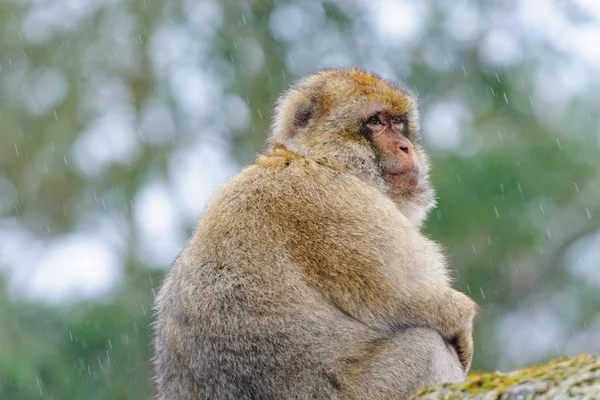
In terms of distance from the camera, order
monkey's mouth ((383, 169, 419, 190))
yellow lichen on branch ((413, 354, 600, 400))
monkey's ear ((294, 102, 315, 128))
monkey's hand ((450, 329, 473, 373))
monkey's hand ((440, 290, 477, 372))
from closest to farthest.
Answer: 1. yellow lichen on branch ((413, 354, 600, 400))
2. monkey's hand ((440, 290, 477, 372))
3. monkey's hand ((450, 329, 473, 373))
4. monkey's mouth ((383, 169, 419, 190))
5. monkey's ear ((294, 102, 315, 128))

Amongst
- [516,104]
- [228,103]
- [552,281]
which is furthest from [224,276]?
[228,103]

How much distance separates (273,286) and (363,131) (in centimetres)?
125

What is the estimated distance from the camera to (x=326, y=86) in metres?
5.54

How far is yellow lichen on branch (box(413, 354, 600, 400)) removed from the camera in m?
3.55

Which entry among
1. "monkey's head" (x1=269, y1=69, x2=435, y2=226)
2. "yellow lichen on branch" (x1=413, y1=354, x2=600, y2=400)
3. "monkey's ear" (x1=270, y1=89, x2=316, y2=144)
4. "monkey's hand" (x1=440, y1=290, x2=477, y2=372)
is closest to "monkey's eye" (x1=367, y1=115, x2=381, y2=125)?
"monkey's head" (x1=269, y1=69, x2=435, y2=226)

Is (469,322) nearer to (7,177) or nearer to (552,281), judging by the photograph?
(552,281)

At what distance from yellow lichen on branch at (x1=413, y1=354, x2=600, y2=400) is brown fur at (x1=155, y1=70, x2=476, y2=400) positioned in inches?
16.3

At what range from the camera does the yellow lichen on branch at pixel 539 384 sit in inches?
140

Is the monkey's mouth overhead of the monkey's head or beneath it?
beneath

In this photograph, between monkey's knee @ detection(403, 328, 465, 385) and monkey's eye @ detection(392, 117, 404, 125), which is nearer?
monkey's knee @ detection(403, 328, 465, 385)

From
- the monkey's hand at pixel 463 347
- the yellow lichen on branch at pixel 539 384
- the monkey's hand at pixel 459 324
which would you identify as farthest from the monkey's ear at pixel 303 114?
the yellow lichen on branch at pixel 539 384

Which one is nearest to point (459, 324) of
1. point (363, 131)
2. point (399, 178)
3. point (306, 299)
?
point (306, 299)

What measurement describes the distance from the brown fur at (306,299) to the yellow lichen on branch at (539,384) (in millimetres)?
413

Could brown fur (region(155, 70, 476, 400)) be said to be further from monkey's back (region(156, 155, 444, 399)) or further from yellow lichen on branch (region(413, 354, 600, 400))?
yellow lichen on branch (region(413, 354, 600, 400))
